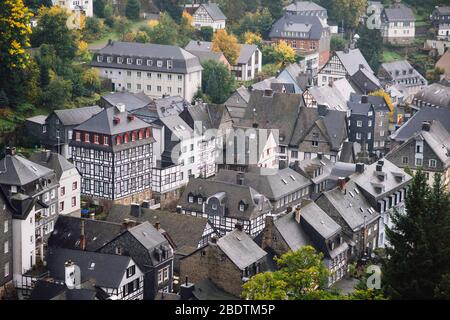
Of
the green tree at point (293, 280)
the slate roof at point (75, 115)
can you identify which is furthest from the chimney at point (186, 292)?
the slate roof at point (75, 115)

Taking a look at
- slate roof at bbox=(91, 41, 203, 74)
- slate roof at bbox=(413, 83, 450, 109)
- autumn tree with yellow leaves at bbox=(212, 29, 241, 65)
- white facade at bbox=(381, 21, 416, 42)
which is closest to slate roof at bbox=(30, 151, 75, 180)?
slate roof at bbox=(91, 41, 203, 74)

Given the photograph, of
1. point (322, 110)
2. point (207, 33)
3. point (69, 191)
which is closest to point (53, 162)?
point (69, 191)

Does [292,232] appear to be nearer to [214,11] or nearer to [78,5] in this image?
[78,5]

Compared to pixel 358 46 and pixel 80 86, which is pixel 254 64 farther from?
pixel 80 86

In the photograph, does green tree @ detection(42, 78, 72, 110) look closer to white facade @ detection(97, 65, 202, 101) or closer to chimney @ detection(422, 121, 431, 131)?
white facade @ detection(97, 65, 202, 101)

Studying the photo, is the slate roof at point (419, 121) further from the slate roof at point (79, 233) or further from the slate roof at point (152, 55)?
the slate roof at point (79, 233)
